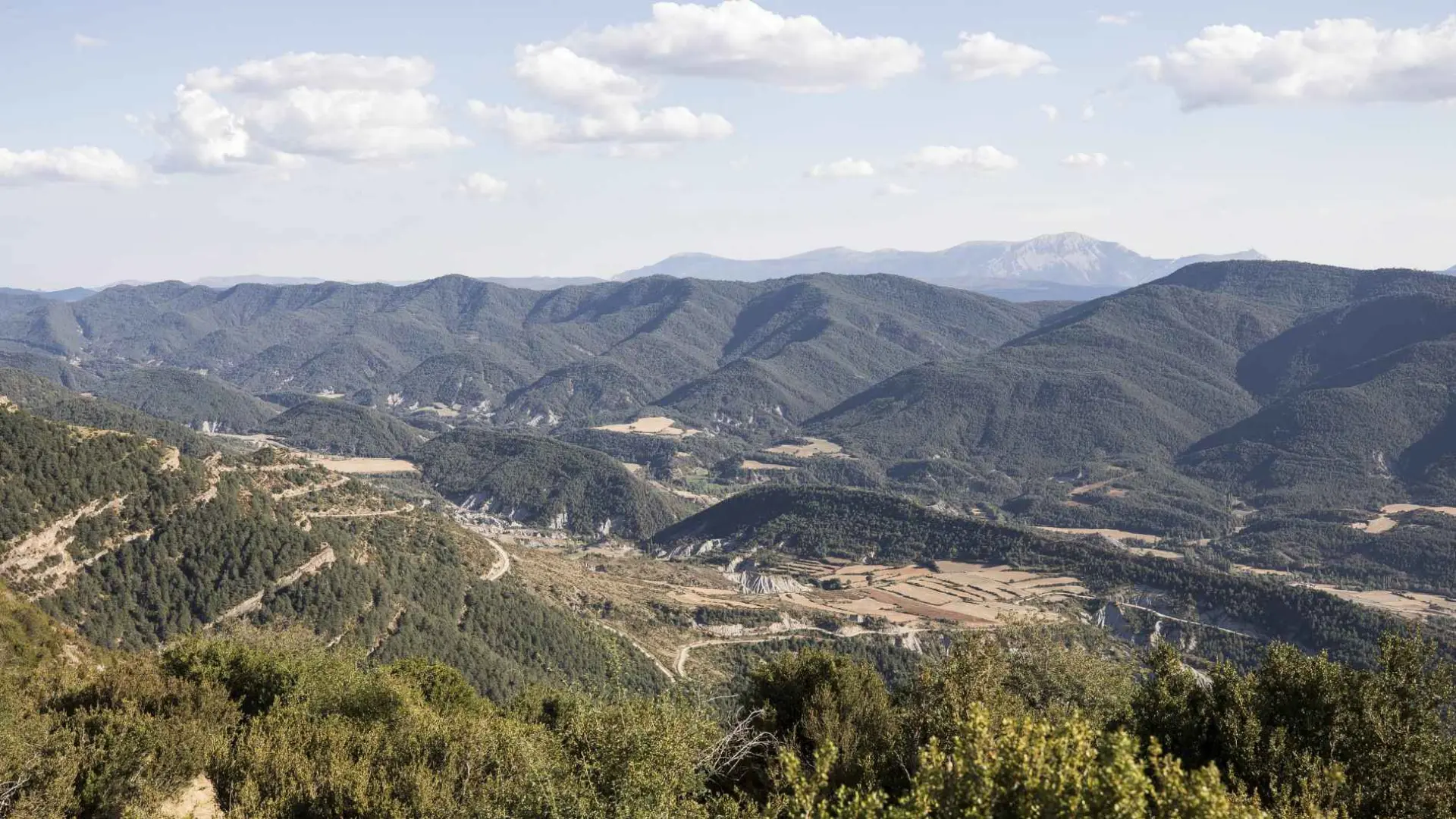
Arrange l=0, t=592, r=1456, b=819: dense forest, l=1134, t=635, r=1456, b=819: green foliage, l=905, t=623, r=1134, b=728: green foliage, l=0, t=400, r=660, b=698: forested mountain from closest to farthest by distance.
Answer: l=0, t=592, r=1456, b=819: dense forest → l=1134, t=635, r=1456, b=819: green foliage → l=905, t=623, r=1134, b=728: green foliage → l=0, t=400, r=660, b=698: forested mountain

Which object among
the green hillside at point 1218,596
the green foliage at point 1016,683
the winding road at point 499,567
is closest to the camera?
the green foliage at point 1016,683

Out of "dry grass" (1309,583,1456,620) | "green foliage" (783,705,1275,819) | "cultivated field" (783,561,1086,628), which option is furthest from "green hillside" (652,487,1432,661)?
"green foliage" (783,705,1275,819)

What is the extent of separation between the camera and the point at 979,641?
42406mm

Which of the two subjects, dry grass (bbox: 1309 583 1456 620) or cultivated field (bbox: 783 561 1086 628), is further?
dry grass (bbox: 1309 583 1456 620)

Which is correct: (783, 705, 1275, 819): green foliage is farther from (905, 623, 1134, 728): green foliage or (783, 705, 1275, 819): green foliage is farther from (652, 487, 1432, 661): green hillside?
(652, 487, 1432, 661): green hillside

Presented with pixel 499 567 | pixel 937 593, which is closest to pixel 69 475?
pixel 499 567

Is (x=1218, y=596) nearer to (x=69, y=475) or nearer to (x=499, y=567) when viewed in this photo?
(x=499, y=567)

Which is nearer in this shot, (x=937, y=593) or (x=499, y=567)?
(x=499, y=567)

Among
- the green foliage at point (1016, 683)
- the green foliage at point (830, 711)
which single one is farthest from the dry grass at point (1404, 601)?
the green foliage at point (830, 711)

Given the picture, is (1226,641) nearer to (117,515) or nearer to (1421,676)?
(1421,676)

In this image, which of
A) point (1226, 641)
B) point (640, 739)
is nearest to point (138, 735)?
point (640, 739)

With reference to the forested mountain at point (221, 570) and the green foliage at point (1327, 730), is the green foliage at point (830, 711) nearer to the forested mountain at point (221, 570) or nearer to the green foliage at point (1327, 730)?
the green foliage at point (1327, 730)

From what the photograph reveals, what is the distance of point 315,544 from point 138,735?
80.0 m

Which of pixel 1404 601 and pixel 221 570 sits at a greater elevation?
pixel 221 570
